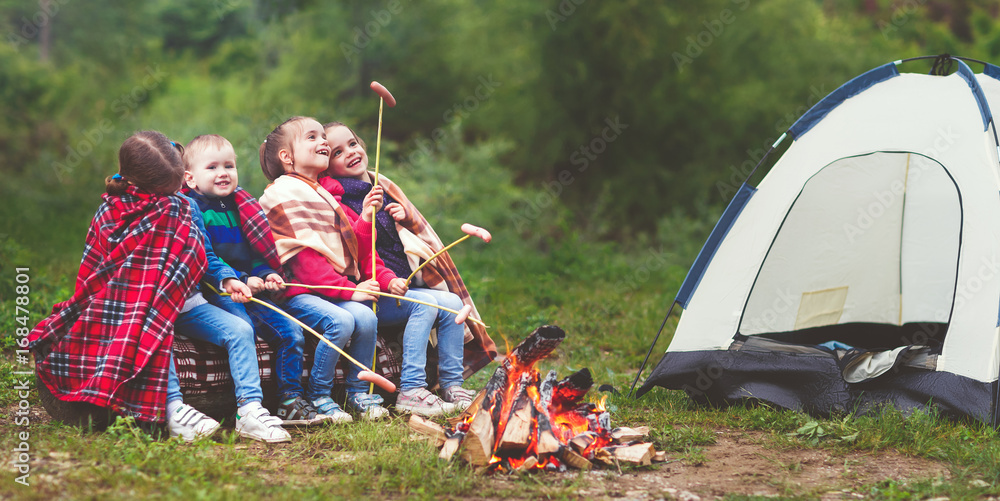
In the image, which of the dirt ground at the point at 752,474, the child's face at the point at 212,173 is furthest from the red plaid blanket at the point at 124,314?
the dirt ground at the point at 752,474

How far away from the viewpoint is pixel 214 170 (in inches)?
137

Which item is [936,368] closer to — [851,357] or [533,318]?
[851,357]

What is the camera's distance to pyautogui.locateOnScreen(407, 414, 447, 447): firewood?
3.00 m

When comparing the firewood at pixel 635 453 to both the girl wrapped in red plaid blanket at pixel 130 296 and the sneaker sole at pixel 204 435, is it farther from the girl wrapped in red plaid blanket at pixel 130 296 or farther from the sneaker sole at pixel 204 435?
the girl wrapped in red plaid blanket at pixel 130 296

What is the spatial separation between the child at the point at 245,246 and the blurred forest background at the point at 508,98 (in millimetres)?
5101

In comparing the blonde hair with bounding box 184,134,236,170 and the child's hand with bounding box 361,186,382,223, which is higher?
Answer: the blonde hair with bounding box 184,134,236,170

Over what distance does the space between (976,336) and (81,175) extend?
37.4ft

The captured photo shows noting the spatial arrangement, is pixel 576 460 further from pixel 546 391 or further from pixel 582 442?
pixel 546 391

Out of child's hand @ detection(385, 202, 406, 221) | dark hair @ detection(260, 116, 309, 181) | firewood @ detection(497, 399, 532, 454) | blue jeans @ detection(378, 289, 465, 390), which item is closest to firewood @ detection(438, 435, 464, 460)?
firewood @ detection(497, 399, 532, 454)

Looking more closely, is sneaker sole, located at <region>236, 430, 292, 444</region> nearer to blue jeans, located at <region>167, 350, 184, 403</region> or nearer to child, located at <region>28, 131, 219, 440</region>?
child, located at <region>28, 131, 219, 440</region>

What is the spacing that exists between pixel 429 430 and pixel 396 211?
4.01ft

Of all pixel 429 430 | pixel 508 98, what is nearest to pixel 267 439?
pixel 429 430

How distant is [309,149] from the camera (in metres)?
3.76

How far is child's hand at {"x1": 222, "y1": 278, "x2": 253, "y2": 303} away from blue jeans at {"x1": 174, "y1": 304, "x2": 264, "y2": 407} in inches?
3.4
